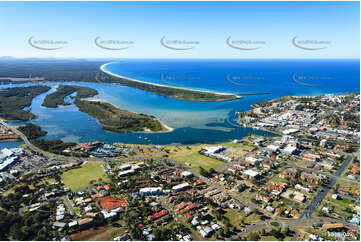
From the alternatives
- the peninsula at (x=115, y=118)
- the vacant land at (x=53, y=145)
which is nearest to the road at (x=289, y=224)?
the vacant land at (x=53, y=145)

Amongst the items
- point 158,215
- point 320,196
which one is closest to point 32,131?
point 158,215

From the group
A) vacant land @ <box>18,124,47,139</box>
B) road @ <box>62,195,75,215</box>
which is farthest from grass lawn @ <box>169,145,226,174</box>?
vacant land @ <box>18,124,47,139</box>

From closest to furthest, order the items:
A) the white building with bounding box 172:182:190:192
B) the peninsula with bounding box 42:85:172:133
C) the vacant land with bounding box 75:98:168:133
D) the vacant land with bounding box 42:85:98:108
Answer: the white building with bounding box 172:182:190:192 < the vacant land with bounding box 75:98:168:133 < the peninsula with bounding box 42:85:172:133 < the vacant land with bounding box 42:85:98:108

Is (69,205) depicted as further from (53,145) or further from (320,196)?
(320,196)

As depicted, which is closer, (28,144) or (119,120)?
(28,144)

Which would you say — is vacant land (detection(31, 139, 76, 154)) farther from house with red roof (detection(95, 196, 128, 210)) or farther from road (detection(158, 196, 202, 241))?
road (detection(158, 196, 202, 241))

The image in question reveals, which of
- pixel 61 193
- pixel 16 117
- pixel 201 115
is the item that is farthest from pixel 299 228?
pixel 16 117
